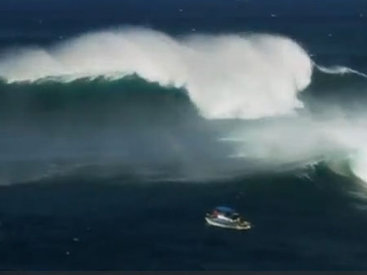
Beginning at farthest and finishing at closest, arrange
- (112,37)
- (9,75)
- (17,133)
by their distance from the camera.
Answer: (112,37)
(9,75)
(17,133)

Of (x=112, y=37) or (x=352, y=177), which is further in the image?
(x=112, y=37)

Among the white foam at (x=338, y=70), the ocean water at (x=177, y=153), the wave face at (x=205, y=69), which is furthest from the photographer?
the white foam at (x=338, y=70)

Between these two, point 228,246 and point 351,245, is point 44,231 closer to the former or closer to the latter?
point 228,246

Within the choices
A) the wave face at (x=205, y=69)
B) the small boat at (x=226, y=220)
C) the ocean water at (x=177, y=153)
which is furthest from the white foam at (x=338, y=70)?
the small boat at (x=226, y=220)

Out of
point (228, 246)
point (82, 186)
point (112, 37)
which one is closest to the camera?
point (228, 246)

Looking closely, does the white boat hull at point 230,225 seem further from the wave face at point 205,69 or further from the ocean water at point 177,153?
the wave face at point 205,69

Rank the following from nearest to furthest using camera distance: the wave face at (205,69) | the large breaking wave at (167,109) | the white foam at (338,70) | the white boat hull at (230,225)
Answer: the white boat hull at (230,225), the large breaking wave at (167,109), the wave face at (205,69), the white foam at (338,70)

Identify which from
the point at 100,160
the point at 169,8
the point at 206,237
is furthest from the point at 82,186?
the point at 169,8
